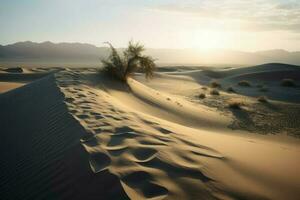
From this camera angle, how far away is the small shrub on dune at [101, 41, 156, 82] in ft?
48.2

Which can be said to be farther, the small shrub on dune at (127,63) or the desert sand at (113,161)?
the small shrub on dune at (127,63)

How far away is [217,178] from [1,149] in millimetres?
4213

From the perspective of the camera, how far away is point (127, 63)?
1509 cm

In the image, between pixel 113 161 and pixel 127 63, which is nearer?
pixel 113 161

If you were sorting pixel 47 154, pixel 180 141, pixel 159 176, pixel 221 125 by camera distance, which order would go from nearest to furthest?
pixel 159 176 < pixel 47 154 < pixel 180 141 < pixel 221 125

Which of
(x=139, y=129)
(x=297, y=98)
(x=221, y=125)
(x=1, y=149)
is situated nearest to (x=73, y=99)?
(x=1, y=149)

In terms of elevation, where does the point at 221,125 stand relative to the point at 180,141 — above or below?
below

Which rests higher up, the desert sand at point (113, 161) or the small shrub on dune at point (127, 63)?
the small shrub on dune at point (127, 63)

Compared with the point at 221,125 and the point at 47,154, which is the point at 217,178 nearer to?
the point at 47,154

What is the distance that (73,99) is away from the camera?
307 inches

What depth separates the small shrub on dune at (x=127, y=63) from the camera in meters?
14.7

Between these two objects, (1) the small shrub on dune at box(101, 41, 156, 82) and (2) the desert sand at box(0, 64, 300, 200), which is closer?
(2) the desert sand at box(0, 64, 300, 200)

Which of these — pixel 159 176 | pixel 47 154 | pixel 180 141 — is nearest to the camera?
pixel 159 176

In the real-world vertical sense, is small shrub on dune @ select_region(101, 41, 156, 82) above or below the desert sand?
above
